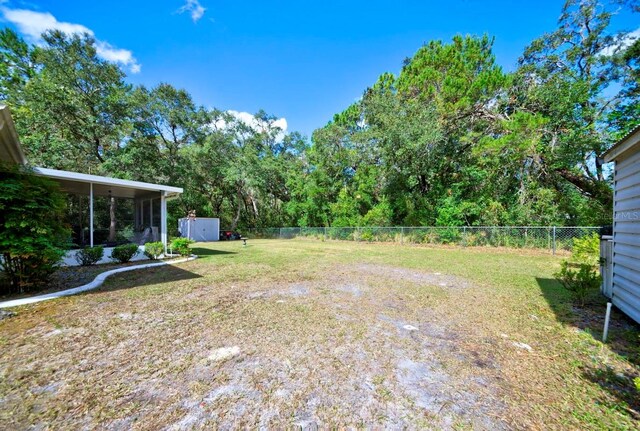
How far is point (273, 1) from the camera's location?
25.3 feet

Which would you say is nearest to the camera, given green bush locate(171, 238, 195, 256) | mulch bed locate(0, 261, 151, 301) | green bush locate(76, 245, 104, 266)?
mulch bed locate(0, 261, 151, 301)

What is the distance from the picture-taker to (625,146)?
3.25 metres

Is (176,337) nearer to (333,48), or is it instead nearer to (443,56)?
(333,48)

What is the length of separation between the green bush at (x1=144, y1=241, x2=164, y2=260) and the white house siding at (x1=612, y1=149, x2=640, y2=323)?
1112 centimetres

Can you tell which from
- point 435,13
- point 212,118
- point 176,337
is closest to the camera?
point 176,337

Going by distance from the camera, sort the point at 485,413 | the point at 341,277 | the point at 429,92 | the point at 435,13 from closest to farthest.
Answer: the point at 485,413 < the point at 341,277 < the point at 435,13 < the point at 429,92

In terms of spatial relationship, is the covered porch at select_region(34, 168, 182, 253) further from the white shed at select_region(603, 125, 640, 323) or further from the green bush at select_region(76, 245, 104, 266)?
the white shed at select_region(603, 125, 640, 323)

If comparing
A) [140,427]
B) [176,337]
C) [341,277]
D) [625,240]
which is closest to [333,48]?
[341,277]

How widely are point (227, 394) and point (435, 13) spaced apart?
13478mm

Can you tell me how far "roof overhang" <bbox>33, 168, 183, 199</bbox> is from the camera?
21.6ft

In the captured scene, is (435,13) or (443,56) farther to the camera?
(443,56)

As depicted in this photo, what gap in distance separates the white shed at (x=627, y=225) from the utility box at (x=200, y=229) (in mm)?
18787

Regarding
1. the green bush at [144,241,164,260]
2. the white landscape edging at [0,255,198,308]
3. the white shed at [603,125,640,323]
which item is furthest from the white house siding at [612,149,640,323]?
the green bush at [144,241,164,260]

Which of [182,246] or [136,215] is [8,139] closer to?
[182,246]
